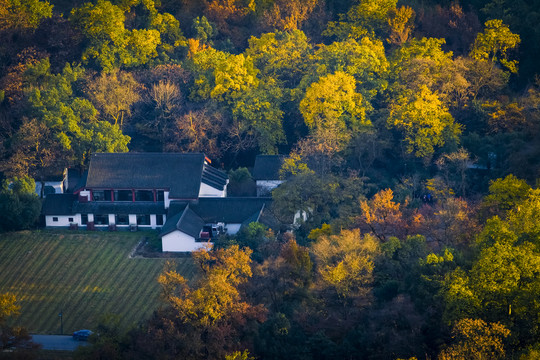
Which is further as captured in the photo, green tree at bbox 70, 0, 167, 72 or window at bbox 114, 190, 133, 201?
green tree at bbox 70, 0, 167, 72

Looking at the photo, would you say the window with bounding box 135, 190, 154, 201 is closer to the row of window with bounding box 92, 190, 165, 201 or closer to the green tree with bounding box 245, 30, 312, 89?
the row of window with bounding box 92, 190, 165, 201

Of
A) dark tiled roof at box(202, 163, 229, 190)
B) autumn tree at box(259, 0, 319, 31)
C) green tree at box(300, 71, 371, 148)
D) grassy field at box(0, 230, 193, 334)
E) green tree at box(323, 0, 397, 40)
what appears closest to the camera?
grassy field at box(0, 230, 193, 334)

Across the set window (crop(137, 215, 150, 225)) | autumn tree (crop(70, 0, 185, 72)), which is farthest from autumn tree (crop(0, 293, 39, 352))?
autumn tree (crop(70, 0, 185, 72))

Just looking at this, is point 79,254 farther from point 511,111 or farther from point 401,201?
point 511,111

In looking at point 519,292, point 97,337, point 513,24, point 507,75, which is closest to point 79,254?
point 97,337

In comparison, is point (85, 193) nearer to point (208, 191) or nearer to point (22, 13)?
point (208, 191)

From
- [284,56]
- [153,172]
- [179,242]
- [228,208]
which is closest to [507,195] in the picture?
[228,208]

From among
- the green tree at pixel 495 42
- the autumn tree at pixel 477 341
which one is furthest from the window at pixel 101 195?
the autumn tree at pixel 477 341
